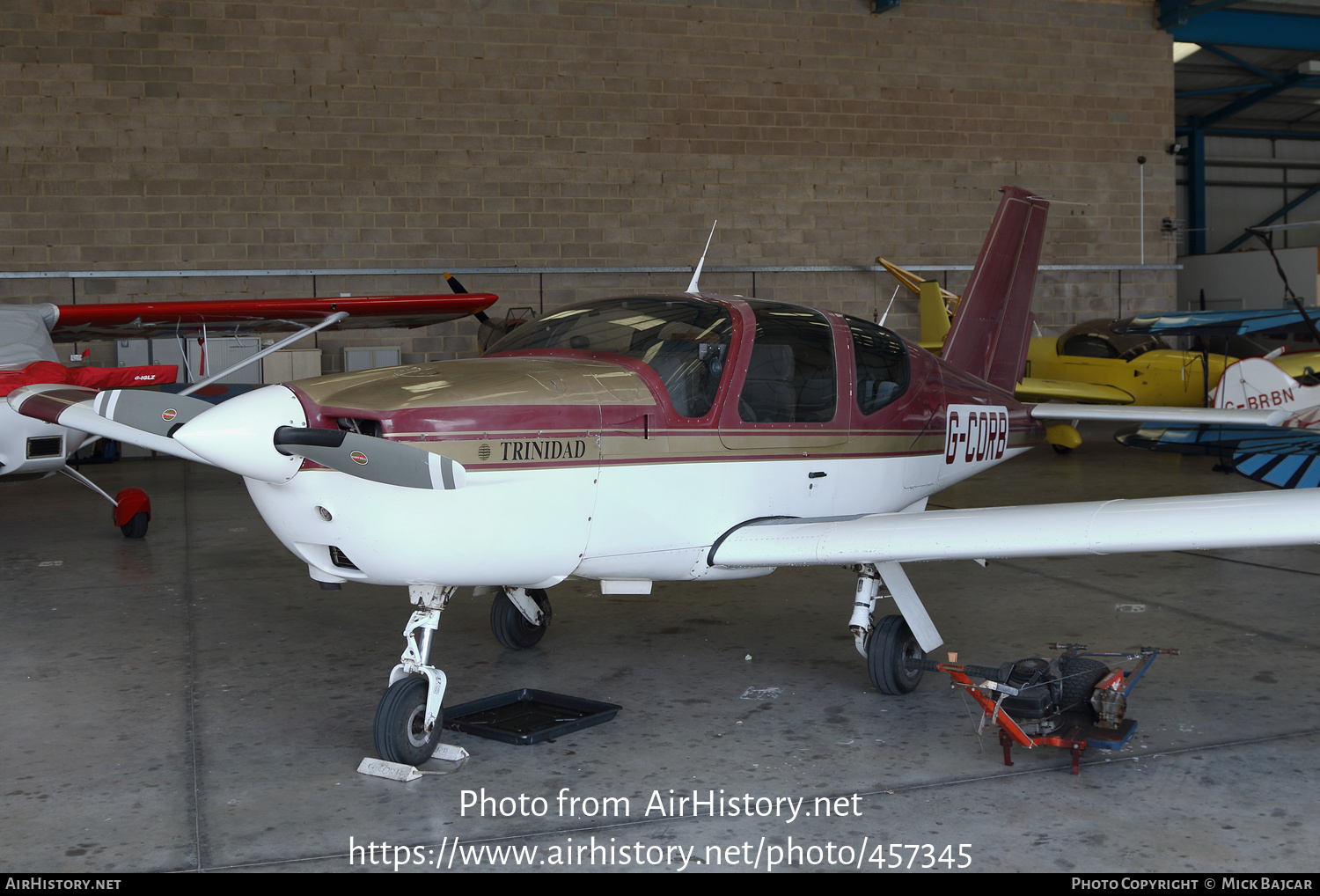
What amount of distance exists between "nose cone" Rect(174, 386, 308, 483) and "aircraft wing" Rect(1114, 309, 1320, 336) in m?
9.85

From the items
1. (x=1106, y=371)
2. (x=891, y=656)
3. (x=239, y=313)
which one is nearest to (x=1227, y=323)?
(x=1106, y=371)

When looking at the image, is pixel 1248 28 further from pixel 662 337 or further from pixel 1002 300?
pixel 662 337

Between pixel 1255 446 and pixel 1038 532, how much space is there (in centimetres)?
440

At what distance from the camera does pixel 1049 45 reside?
60.0 ft

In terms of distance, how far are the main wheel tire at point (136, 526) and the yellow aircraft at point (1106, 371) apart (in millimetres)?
9279

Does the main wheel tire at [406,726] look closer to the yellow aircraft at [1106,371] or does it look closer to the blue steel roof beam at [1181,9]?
the yellow aircraft at [1106,371]

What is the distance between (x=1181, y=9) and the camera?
18.4 m

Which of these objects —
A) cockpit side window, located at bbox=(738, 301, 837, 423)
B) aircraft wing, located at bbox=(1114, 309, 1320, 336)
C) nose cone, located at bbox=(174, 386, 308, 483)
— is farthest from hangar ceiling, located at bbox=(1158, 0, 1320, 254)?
nose cone, located at bbox=(174, 386, 308, 483)

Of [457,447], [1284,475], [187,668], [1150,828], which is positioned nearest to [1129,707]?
[1150,828]

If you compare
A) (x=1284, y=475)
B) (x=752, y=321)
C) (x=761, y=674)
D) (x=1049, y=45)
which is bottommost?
(x=761, y=674)

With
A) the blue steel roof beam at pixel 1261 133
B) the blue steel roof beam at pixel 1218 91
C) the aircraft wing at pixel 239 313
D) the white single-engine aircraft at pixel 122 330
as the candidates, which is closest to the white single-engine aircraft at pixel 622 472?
the white single-engine aircraft at pixel 122 330

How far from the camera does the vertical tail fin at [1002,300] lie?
257 inches

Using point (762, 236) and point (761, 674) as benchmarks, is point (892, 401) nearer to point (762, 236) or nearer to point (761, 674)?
point (761, 674)

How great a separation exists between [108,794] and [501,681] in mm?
1625
